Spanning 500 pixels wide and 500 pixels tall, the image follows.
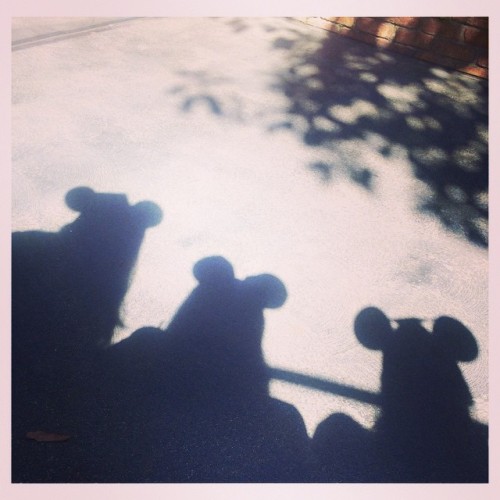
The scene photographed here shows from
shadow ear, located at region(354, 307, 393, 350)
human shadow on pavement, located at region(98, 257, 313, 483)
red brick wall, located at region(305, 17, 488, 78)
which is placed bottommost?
human shadow on pavement, located at region(98, 257, 313, 483)

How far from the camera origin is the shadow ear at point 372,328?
7.32 ft

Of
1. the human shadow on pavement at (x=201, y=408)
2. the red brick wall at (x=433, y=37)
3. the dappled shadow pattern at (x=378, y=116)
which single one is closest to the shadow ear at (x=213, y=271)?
the human shadow on pavement at (x=201, y=408)

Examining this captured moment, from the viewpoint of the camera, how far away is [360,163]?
3.32 metres

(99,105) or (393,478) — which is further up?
(99,105)

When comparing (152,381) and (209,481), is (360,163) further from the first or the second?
(209,481)

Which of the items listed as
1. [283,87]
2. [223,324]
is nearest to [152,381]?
[223,324]

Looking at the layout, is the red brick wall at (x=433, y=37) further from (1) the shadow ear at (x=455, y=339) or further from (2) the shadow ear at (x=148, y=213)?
(2) the shadow ear at (x=148, y=213)

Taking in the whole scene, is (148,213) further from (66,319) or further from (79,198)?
(66,319)

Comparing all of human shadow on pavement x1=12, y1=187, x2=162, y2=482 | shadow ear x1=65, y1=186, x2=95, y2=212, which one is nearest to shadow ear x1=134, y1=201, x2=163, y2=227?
human shadow on pavement x1=12, y1=187, x2=162, y2=482

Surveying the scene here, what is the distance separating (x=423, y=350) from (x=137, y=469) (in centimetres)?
192

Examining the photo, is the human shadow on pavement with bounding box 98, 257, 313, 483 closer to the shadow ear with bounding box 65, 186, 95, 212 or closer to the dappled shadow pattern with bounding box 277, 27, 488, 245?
the shadow ear with bounding box 65, 186, 95, 212

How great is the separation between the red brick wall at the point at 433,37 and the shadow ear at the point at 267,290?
4218 mm

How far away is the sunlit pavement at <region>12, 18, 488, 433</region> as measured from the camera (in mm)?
2359

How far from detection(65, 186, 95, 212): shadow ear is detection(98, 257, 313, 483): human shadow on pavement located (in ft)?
4.17
